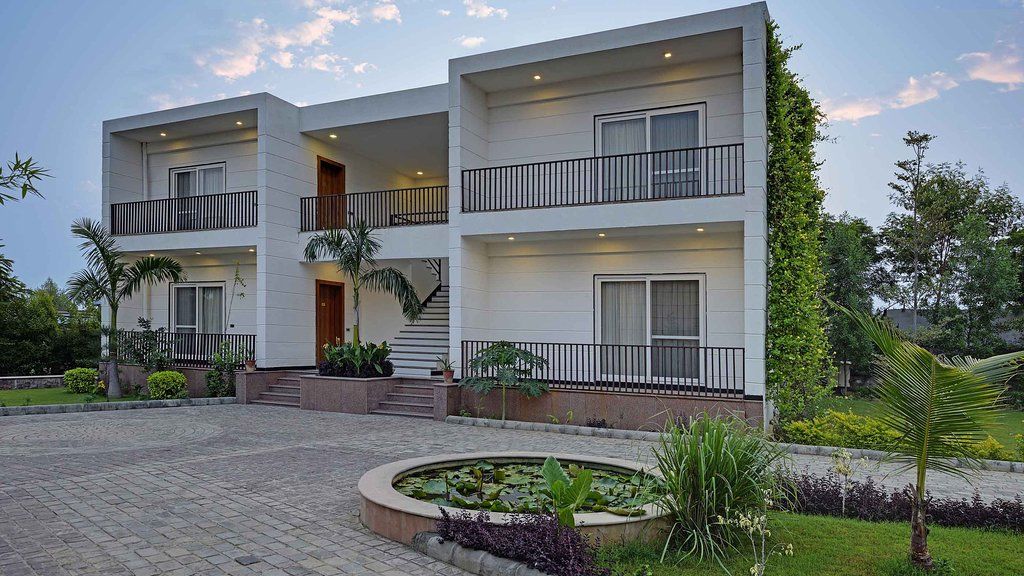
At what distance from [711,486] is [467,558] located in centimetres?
175

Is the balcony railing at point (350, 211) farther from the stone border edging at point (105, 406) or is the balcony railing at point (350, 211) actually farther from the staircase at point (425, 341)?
the stone border edging at point (105, 406)

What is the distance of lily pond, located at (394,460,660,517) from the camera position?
505 cm

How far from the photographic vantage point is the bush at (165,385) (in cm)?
1439

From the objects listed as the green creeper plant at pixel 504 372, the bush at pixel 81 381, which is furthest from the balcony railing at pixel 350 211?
the bush at pixel 81 381

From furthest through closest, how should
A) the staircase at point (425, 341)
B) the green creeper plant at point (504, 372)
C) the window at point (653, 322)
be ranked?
the staircase at point (425, 341)
the window at point (653, 322)
the green creeper plant at point (504, 372)

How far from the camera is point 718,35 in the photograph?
10820 millimetres

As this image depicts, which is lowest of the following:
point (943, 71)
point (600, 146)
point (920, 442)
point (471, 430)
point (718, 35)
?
point (471, 430)

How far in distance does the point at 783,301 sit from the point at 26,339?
65.3ft

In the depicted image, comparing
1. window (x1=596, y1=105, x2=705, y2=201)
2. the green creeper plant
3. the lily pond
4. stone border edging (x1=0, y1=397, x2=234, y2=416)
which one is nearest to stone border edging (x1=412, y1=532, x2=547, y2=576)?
the lily pond

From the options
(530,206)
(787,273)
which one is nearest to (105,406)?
(530,206)

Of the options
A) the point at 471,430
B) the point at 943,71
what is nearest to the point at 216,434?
the point at 471,430

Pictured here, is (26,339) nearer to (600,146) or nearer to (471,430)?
(471,430)

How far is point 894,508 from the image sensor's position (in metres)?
5.55

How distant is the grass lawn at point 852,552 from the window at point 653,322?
6454mm
